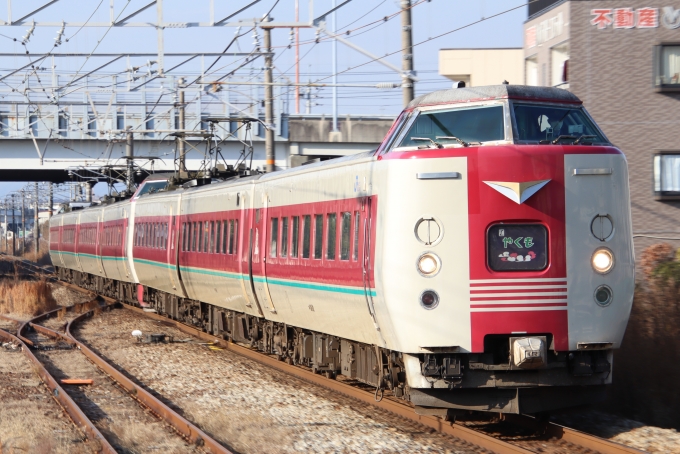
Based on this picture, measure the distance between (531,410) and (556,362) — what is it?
473mm

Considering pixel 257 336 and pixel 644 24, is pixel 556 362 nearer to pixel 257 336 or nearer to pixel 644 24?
pixel 257 336

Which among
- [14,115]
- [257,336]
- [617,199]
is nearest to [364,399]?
[617,199]

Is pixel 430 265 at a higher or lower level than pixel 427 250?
lower

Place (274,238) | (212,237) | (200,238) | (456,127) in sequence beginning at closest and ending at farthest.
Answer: (456,127) < (274,238) < (212,237) < (200,238)

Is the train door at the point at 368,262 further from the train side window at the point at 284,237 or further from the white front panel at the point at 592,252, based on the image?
the train side window at the point at 284,237

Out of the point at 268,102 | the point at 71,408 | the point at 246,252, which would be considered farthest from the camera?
the point at 268,102

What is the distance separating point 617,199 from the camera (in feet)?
28.2

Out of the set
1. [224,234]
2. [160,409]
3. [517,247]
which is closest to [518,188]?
[517,247]

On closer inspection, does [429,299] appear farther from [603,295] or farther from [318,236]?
[318,236]

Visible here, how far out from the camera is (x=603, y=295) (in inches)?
335

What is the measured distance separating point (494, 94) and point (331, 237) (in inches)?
100

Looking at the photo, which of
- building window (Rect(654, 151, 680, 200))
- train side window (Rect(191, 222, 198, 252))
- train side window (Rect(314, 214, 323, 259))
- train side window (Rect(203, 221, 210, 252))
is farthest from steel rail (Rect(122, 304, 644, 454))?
building window (Rect(654, 151, 680, 200))

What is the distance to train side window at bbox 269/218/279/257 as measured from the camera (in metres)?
13.3

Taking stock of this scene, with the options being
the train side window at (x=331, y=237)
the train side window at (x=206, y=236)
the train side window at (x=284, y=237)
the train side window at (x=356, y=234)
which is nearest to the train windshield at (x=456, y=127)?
the train side window at (x=356, y=234)
